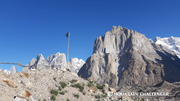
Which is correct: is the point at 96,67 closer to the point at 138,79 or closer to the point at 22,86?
the point at 138,79

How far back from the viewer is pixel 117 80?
17088cm

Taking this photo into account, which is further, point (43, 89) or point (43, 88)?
point (43, 88)

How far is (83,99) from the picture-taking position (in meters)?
16.3

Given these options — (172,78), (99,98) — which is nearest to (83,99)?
(99,98)

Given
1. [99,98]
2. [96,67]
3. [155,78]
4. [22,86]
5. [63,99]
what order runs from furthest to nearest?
[96,67] → [155,78] → [99,98] → [63,99] → [22,86]

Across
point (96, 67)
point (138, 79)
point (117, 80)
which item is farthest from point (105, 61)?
point (138, 79)

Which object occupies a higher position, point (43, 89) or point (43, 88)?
point (43, 88)

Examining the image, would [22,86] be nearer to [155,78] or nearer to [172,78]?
[155,78]

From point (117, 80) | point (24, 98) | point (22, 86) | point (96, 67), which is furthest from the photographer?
point (96, 67)

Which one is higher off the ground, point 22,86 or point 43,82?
point 43,82

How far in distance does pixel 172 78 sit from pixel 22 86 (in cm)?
17956

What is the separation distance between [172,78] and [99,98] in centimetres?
17139

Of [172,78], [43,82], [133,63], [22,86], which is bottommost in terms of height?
[22,86]

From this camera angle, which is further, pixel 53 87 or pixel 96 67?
pixel 96 67
